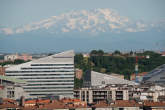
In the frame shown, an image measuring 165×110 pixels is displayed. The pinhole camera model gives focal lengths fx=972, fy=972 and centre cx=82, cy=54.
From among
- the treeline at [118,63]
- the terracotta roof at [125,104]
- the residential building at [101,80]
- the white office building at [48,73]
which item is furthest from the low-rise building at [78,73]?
the terracotta roof at [125,104]

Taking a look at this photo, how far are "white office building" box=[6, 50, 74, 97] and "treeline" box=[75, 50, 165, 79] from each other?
32.4m

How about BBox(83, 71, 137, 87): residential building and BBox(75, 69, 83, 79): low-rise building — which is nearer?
BBox(83, 71, 137, 87): residential building

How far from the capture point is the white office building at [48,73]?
107m

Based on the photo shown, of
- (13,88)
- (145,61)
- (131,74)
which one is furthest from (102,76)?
(145,61)

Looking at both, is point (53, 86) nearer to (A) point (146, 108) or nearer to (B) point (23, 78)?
(B) point (23, 78)

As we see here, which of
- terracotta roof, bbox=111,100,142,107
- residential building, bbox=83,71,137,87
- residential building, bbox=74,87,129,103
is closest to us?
terracotta roof, bbox=111,100,142,107

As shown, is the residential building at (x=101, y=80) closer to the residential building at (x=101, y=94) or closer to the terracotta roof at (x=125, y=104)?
the residential building at (x=101, y=94)

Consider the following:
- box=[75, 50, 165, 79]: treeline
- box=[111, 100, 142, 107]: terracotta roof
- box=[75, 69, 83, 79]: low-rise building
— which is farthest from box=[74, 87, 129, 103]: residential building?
box=[75, 50, 165, 79]: treeline

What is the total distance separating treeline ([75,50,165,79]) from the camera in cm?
14362

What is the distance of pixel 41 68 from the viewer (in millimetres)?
109188

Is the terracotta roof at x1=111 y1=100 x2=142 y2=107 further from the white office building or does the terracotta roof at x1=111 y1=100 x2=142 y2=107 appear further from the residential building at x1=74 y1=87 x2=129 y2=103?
the white office building

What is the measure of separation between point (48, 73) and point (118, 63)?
133 feet

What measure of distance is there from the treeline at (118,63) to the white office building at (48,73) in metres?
32.4

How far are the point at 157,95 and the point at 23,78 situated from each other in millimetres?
27385
